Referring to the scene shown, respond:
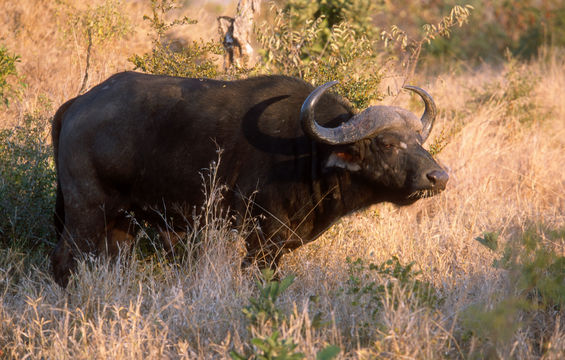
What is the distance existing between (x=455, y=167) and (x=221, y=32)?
3.24m

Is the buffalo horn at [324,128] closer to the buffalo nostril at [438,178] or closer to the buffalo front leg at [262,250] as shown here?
the buffalo nostril at [438,178]

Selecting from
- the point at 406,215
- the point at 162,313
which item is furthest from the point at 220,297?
the point at 406,215

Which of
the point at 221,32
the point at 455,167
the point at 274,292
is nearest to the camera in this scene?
the point at 274,292

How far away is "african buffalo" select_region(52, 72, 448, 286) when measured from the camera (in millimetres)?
4863

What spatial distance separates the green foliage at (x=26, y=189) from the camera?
5.77m

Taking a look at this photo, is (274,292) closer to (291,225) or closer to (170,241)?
(291,225)

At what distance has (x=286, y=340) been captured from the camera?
9.82 feet

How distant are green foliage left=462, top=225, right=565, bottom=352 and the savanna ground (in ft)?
0.04

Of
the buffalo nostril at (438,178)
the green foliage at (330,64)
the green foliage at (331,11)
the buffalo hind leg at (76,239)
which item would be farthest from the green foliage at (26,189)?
the green foliage at (331,11)

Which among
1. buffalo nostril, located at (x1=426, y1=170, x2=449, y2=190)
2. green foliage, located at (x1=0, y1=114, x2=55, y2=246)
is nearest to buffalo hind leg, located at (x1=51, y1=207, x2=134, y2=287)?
green foliage, located at (x1=0, y1=114, x2=55, y2=246)

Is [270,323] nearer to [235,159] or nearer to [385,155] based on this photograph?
[235,159]

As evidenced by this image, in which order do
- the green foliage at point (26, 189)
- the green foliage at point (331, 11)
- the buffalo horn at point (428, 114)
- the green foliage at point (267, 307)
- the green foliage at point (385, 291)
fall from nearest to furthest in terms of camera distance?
the green foliage at point (267, 307), the green foliage at point (385, 291), the buffalo horn at point (428, 114), the green foliage at point (26, 189), the green foliage at point (331, 11)

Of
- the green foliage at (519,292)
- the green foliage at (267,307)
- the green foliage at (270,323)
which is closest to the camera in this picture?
the green foliage at (270,323)

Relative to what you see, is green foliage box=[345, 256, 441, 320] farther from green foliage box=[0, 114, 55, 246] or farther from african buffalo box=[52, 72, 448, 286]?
green foliage box=[0, 114, 55, 246]
